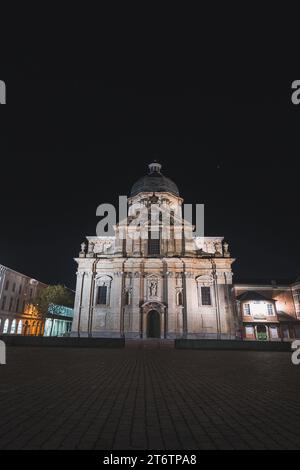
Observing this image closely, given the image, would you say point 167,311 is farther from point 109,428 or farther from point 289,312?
point 109,428

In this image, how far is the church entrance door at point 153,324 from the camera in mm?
36728

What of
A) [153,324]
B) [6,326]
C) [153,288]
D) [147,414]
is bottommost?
[147,414]

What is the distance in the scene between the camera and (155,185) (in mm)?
50188

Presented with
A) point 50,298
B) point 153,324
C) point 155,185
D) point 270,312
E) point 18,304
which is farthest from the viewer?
point 155,185

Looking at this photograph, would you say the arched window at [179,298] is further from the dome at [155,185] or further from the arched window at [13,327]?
the arched window at [13,327]

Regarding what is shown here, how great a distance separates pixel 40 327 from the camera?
58.4m

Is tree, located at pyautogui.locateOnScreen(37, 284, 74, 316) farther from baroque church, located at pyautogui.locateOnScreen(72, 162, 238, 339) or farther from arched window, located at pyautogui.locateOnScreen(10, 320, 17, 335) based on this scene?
baroque church, located at pyautogui.locateOnScreen(72, 162, 238, 339)

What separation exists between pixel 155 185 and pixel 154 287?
66.1 ft

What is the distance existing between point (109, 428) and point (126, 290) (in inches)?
1363

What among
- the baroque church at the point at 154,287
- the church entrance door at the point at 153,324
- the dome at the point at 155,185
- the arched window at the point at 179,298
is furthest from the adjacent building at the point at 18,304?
the arched window at the point at 179,298

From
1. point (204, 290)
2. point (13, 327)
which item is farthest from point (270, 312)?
point (13, 327)

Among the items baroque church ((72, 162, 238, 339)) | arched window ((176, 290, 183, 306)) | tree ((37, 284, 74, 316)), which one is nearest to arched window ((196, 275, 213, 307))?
baroque church ((72, 162, 238, 339))

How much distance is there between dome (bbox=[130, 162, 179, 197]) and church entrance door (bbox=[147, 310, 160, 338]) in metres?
21.8

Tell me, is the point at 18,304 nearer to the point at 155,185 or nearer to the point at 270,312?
the point at 155,185
